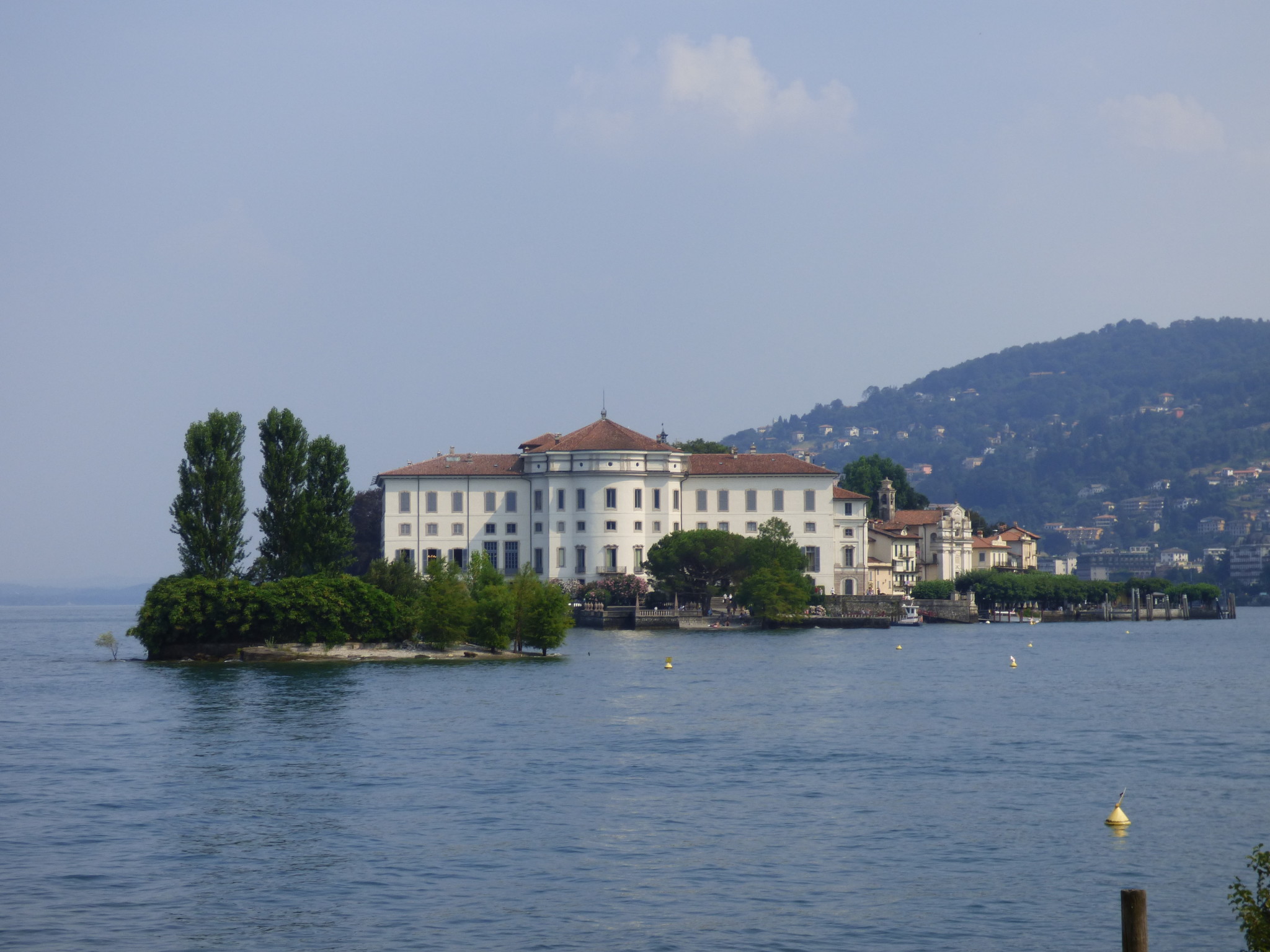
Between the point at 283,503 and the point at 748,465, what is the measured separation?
1666 inches

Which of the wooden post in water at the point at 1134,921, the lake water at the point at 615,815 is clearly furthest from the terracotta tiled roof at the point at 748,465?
the wooden post in water at the point at 1134,921

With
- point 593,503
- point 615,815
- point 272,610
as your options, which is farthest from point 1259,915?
point 593,503

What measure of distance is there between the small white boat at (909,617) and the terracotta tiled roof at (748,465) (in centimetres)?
1019

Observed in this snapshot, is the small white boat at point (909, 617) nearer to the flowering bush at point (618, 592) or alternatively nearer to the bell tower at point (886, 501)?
the flowering bush at point (618, 592)

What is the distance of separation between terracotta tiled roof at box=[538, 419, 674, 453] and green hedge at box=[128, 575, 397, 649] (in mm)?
39437

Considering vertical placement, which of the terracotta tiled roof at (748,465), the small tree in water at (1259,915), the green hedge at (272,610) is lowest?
the small tree in water at (1259,915)

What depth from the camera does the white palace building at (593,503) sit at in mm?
89562

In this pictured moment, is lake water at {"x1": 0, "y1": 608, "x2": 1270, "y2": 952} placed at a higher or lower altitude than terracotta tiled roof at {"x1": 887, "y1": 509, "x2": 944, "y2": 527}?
lower

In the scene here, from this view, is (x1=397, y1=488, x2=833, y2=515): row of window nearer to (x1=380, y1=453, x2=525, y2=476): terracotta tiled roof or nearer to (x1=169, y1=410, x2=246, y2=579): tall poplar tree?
(x1=380, y1=453, x2=525, y2=476): terracotta tiled roof

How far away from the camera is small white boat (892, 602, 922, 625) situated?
9412cm

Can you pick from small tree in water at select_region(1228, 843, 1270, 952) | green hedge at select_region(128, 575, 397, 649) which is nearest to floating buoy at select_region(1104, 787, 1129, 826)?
small tree in water at select_region(1228, 843, 1270, 952)

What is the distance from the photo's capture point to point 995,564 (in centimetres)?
12556

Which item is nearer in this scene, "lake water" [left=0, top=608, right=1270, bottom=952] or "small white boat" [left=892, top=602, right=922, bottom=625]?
"lake water" [left=0, top=608, right=1270, bottom=952]

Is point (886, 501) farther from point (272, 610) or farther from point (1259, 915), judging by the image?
point (1259, 915)
